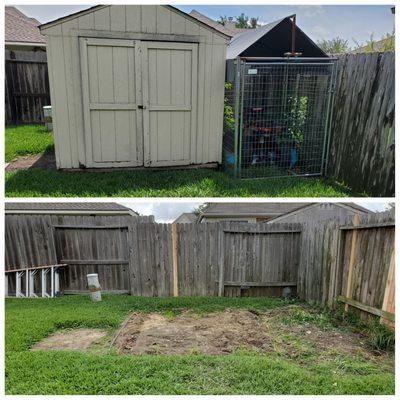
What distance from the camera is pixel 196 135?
6.23m

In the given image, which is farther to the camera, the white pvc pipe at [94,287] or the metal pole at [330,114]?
the metal pole at [330,114]

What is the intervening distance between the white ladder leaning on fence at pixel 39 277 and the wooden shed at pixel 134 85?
6.07 ft

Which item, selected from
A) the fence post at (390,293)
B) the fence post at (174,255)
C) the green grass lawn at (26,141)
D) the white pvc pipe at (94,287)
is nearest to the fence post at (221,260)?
the fence post at (174,255)

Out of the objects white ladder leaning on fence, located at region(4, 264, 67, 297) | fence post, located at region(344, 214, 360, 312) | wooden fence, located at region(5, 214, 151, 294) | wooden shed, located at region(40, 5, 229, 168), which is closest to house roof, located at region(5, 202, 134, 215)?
wooden fence, located at region(5, 214, 151, 294)

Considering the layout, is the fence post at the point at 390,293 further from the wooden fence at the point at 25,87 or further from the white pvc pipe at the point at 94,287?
the wooden fence at the point at 25,87

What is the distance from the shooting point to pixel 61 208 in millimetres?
8656

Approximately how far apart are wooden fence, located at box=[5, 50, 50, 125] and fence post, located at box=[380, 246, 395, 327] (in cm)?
1018

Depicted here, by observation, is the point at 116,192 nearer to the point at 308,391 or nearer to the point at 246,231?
the point at 246,231

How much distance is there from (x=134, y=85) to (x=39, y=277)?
12.1 feet

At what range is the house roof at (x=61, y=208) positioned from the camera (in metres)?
8.15

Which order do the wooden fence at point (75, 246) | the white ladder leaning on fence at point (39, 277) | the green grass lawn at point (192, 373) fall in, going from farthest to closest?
the wooden fence at point (75, 246)
the white ladder leaning on fence at point (39, 277)
the green grass lawn at point (192, 373)

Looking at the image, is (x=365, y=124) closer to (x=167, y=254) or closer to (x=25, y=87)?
(x=167, y=254)

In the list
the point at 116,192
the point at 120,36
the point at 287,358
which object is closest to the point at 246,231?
the point at 116,192

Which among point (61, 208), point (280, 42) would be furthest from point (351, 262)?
point (61, 208)
